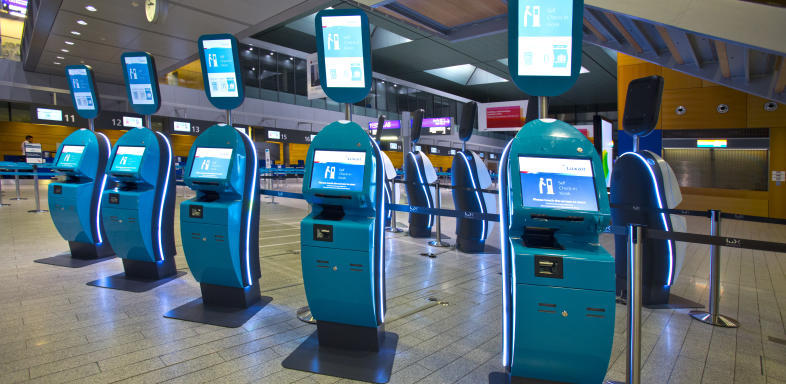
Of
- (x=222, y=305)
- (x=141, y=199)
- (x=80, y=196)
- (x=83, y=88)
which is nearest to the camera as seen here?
(x=222, y=305)

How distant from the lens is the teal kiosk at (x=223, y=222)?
279 centimetres

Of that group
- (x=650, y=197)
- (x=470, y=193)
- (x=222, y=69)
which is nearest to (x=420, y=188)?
(x=470, y=193)

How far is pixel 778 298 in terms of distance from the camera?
348 cm

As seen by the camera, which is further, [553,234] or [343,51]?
[343,51]

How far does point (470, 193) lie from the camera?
5.05 m

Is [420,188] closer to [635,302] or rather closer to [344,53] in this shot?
[344,53]

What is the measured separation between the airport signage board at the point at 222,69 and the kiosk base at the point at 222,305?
5.06 feet

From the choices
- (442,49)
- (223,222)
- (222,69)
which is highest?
(442,49)

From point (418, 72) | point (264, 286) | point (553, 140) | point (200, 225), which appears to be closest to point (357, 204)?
point (553, 140)

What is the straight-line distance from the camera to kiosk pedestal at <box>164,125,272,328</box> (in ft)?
9.16

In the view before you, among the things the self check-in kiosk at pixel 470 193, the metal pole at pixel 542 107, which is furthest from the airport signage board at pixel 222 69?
the self check-in kiosk at pixel 470 193

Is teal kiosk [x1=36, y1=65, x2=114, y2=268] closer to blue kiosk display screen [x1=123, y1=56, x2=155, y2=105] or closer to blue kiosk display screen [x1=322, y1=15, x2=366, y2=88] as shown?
blue kiosk display screen [x1=123, y1=56, x2=155, y2=105]

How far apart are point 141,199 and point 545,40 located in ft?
11.5

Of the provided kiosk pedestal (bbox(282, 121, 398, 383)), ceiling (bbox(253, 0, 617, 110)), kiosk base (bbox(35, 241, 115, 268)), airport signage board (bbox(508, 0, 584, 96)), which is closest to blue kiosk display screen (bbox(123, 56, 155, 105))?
kiosk base (bbox(35, 241, 115, 268))
